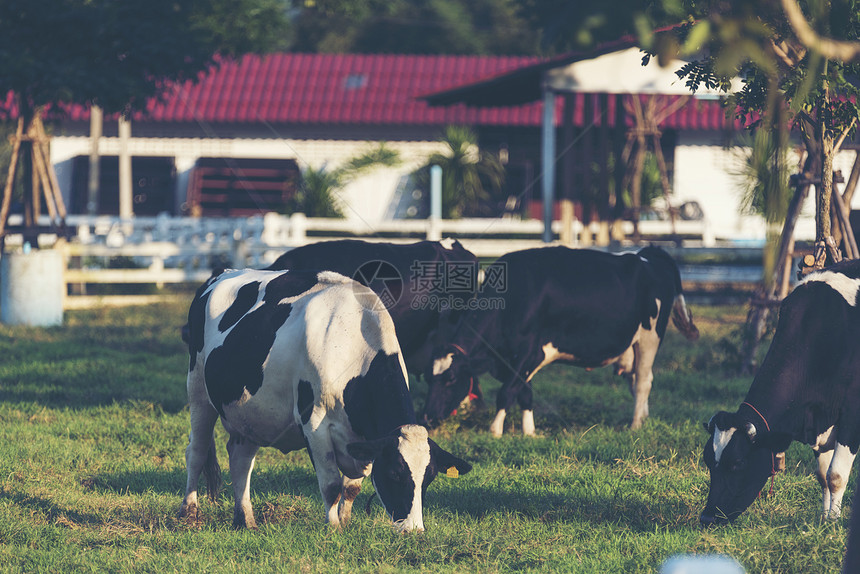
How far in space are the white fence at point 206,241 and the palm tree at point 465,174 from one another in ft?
12.1

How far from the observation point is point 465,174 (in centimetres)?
2572

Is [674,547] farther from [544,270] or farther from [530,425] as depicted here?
[544,270]

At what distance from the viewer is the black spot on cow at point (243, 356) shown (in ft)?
21.2

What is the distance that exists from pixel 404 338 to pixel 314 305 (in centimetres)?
354

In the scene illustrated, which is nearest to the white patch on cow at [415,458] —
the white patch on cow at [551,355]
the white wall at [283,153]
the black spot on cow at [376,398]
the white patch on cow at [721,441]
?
the black spot on cow at [376,398]

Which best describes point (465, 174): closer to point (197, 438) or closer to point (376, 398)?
point (197, 438)

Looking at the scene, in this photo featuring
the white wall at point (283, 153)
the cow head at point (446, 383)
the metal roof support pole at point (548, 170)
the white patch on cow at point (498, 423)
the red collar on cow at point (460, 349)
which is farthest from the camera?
the white wall at point (283, 153)

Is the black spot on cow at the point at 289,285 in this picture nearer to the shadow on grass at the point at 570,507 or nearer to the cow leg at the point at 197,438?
the cow leg at the point at 197,438

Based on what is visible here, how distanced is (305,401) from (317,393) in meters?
0.10

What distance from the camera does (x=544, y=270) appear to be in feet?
32.9

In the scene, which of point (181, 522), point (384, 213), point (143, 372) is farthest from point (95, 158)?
point (181, 522)

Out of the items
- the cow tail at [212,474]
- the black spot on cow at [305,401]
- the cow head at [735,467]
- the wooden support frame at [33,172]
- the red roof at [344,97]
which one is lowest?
the cow tail at [212,474]

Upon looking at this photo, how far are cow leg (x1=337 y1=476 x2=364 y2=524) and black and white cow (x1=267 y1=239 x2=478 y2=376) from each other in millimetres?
3431
